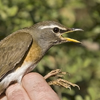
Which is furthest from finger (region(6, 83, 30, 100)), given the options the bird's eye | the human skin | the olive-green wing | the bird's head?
the bird's eye

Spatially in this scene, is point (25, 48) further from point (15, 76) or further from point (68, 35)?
point (68, 35)

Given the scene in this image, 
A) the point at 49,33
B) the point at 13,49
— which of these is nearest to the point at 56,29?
the point at 49,33

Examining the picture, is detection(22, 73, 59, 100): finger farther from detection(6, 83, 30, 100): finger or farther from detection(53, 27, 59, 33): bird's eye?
detection(53, 27, 59, 33): bird's eye

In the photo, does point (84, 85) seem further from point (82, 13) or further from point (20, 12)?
point (82, 13)

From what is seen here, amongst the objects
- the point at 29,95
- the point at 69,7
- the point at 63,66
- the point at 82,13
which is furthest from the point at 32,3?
the point at 82,13

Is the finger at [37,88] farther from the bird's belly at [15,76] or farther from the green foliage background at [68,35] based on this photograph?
the green foliage background at [68,35]
